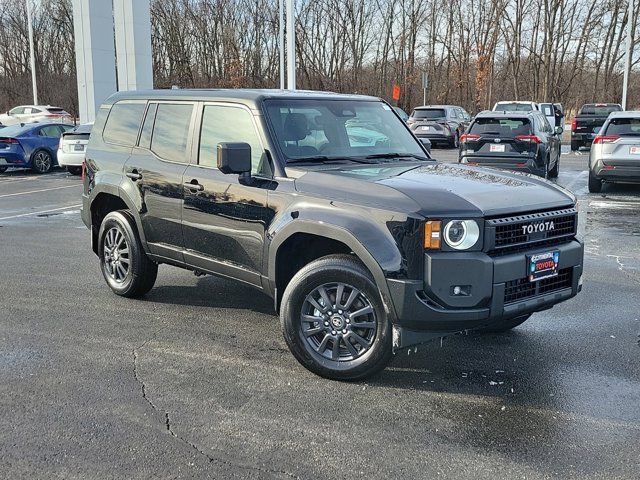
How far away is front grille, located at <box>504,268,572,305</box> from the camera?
4125 millimetres

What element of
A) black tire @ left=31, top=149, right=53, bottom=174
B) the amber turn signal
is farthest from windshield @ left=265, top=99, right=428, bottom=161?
black tire @ left=31, top=149, right=53, bottom=174

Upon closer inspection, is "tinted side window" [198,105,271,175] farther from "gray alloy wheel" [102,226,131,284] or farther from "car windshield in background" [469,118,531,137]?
"car windshield in background" [469,118,531,137]

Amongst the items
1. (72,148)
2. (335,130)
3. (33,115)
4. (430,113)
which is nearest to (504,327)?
(335,130)

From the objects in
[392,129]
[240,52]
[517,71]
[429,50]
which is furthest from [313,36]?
[392,129]

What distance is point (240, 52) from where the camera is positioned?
5269cm

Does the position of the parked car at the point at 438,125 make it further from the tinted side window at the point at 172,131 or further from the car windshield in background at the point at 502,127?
the tinted side window at the point at 172,131

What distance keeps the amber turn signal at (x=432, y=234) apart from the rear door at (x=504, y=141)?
1084 centimetres

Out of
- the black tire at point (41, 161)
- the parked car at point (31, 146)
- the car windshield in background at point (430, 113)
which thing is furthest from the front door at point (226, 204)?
the car windshield in background at point (430, 113)

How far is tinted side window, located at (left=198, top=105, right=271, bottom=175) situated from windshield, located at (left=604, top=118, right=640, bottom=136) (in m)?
10.6

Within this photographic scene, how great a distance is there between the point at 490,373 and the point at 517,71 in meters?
46.9

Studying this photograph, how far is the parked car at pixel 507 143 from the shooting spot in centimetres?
1413

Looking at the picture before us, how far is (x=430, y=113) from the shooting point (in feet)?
94.1

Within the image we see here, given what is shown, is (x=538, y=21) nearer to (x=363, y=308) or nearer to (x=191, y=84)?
(x=191, y=84)

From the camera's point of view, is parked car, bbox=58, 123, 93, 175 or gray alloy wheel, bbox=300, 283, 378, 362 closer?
gray alloy wheel, bbox=300, 283, 378, 362
